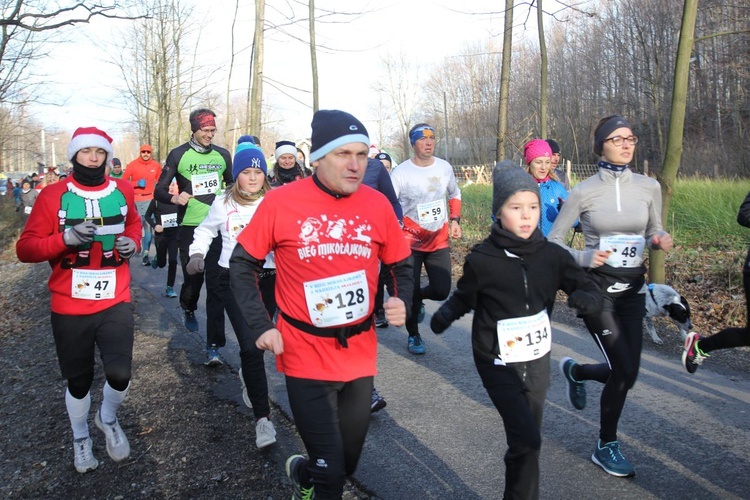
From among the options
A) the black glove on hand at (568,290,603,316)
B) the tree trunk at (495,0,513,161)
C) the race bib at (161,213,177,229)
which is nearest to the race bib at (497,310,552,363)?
the black glove on hand at (568,290,603,316)

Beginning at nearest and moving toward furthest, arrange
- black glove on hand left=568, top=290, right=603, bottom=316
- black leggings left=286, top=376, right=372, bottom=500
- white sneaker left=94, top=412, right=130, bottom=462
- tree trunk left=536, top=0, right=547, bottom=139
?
black leggings left=286, top=376, right=372, bottom=500 < black glove on hand left=568, top=290, right=603, bottom=316 < white sneaker left=94, top=412, right=130, bottom=462 < tree trunk left=536, top=0, right=547, bottom=139

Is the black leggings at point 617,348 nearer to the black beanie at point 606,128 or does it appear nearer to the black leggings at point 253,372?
the black beanie at point 606,128

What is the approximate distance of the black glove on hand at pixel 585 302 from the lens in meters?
3.13

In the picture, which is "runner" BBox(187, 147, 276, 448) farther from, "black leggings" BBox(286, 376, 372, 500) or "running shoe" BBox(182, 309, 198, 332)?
"running shoe" BBox(182, 309, 198, 332)

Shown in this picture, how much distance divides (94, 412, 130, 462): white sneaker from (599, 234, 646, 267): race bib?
3.32m

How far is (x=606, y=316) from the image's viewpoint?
13.1ft

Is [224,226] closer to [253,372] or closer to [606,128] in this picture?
[253,372]

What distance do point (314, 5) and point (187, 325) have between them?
1082cm

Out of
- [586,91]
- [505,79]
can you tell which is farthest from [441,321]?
[586,91]

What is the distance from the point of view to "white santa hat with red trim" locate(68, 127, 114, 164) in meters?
4.23

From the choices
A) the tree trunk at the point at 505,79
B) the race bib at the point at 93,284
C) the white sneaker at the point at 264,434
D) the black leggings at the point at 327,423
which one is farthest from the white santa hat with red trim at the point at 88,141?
the tree trunk at the point at 505,79

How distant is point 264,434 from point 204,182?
3.52m

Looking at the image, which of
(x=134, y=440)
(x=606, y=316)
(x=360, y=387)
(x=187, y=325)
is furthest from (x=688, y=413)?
(x=187, y=325)

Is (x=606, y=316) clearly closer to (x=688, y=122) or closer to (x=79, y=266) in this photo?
(x=79, y=266)
